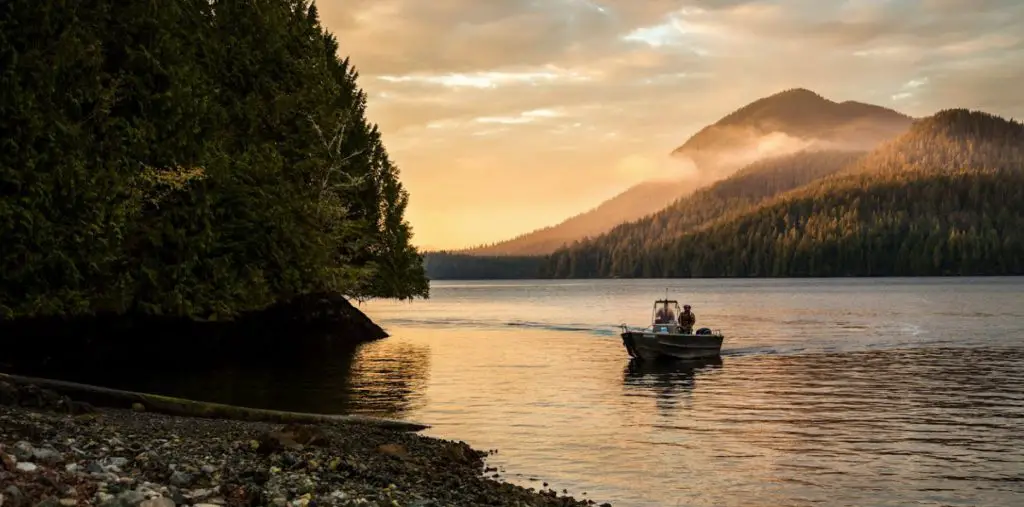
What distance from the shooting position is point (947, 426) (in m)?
31.0

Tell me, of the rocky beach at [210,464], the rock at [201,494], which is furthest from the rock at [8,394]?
the rock at [201,494]

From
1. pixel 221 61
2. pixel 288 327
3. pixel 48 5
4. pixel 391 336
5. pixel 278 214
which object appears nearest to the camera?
pixel 48 5

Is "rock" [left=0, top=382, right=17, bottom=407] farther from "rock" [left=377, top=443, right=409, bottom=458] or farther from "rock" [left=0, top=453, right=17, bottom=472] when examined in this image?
"rock" [left=0, top=453, right=17, bottom=472]

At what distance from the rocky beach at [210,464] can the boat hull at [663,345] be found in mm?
31568

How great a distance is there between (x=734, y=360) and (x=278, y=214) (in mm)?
31188

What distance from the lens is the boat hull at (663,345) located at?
55156 millimetres

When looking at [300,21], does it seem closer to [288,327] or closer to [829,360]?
[288,327]

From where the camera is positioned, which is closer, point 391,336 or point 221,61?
point 221,61

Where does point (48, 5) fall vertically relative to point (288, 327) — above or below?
above

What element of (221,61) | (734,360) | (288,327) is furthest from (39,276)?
(734,360)

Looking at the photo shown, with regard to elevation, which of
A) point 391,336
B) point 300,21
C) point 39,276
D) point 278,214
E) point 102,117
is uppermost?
point 300,21

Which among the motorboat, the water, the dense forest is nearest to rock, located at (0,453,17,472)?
the water

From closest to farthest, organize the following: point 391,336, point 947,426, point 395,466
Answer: point 395,466 → point 947,426 → point 391,336

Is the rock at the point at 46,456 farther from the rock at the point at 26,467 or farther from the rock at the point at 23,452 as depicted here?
the rock at the point at 26,467
